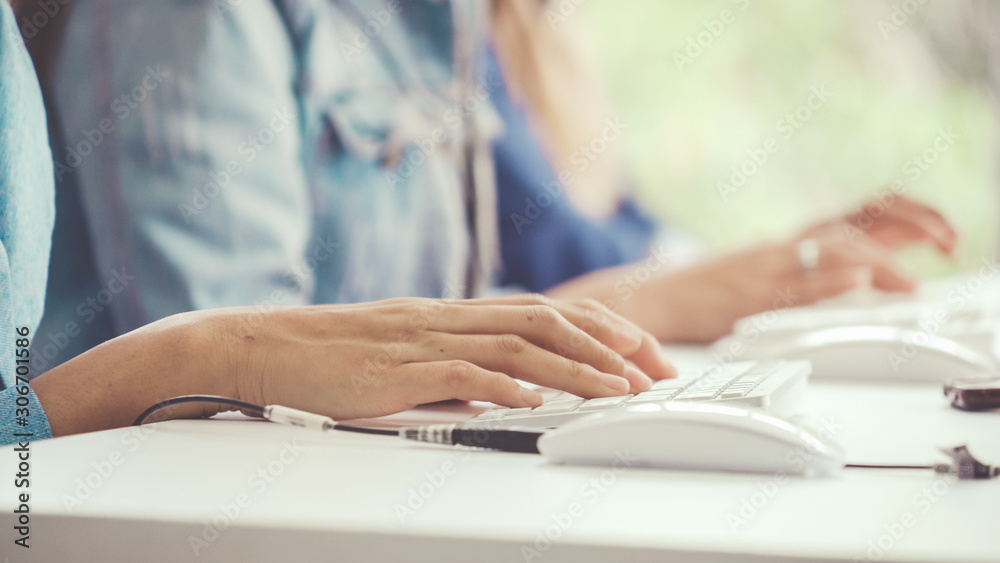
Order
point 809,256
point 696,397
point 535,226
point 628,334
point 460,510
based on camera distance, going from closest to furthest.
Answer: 1. point 460,510
2. point 696,397
3. point 628,334
4. point 809,256
5. point 535,226

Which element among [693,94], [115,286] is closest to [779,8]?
[693,94]

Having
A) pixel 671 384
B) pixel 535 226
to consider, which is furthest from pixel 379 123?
pixel 671 384

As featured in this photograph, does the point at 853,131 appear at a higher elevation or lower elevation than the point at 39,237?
higher

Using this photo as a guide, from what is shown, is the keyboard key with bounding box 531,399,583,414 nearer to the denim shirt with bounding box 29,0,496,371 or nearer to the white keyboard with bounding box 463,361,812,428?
the white keyboard with bounding box 463,361,812,428

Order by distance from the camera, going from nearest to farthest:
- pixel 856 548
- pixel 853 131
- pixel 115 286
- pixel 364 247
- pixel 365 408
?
pixel 856 548 < pixel 365 408 < pixel 115 286 < pixel 364 247 < pixel 853 131

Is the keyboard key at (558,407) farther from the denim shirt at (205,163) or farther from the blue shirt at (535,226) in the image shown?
the blue shirt at (535,226)

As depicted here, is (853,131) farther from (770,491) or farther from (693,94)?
(770,491)

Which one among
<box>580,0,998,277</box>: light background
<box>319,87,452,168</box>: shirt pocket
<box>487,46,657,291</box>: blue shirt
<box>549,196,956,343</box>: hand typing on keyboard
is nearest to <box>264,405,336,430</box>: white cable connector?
<box>319,87,452,168</box>: shirt pocket

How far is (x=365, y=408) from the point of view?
53cm

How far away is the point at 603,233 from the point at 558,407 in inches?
51.4

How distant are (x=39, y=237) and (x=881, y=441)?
0.62 metres

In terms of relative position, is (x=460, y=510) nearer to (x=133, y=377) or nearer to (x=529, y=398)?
(x=529, y=398)

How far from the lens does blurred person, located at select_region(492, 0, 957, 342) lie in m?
1.18

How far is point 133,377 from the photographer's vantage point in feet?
1.66
